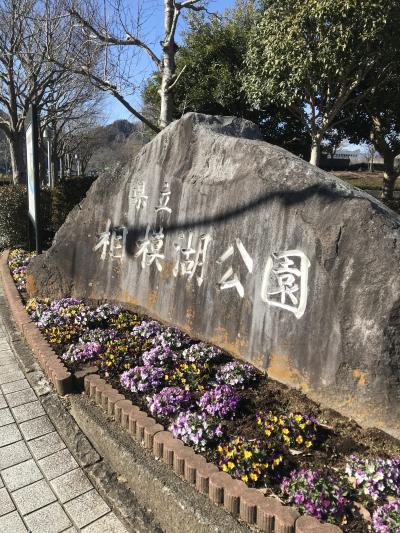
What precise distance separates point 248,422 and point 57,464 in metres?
1.46

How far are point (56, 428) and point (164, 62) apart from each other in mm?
7130

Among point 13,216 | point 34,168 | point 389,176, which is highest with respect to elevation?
point 389,176

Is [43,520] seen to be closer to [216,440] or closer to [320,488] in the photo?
[216,440]

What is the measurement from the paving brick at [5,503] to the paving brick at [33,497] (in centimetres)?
3

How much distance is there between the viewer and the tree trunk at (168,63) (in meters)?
8.03

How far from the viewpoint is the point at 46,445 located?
341cm

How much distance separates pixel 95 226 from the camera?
19.1 feet

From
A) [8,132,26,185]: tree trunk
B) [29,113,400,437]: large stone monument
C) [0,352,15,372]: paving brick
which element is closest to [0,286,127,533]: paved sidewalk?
[0,352,15,372]: paving brick

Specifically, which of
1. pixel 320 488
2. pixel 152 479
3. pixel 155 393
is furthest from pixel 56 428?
pixel 320 488

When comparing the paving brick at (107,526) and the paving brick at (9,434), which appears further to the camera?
the paving brick at (9,434)

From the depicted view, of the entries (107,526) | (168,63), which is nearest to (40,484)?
(107,526)

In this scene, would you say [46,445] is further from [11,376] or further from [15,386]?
[11,376]

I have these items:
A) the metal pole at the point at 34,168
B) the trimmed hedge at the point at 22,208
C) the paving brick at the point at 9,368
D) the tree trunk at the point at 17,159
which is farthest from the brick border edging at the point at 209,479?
the tree trunk at the point at 17,159

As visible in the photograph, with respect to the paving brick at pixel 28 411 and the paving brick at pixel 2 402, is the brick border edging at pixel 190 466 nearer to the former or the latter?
the paving brick at pixel 28 411
